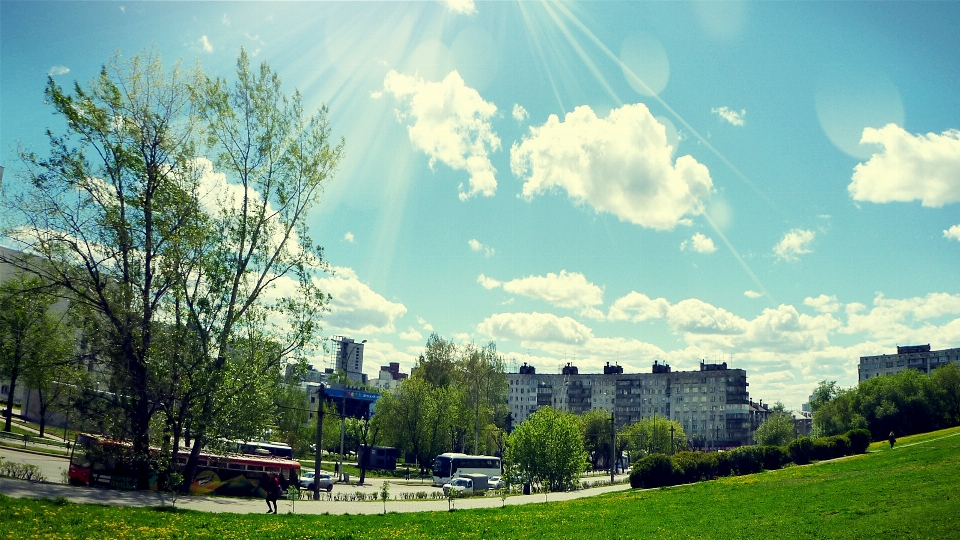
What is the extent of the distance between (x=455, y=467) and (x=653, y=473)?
27585 millimetres

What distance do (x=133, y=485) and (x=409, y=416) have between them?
52.6 m

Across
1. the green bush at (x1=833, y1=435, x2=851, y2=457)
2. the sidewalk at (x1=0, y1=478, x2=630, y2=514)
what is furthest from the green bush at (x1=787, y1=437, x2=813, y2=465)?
the sidewalk at (x1=0, y1=478, x2=630, y2=514)

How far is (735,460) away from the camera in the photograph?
177 ft

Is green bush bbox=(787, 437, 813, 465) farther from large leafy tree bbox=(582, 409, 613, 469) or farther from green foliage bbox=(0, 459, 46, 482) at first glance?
large leafy tree bbox=(582, 409, 613, 469)

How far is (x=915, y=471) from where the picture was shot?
1267 inches

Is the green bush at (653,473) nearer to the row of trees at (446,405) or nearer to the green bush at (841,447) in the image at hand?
the green bush at (841,447)

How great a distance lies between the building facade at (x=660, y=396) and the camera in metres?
160

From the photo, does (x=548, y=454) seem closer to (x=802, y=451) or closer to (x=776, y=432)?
(x=802, y=451)

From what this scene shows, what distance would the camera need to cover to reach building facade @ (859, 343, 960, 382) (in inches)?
6658

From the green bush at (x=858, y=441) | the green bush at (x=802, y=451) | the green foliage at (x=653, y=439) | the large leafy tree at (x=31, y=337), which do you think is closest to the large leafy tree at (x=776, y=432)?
the green foliage at (x=653, y=439)

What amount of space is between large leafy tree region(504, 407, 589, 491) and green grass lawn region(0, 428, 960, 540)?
22363mm

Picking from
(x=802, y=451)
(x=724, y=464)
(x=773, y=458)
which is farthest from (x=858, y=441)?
(x=724, y=464)

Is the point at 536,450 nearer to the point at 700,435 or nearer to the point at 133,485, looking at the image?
the point at 133,485

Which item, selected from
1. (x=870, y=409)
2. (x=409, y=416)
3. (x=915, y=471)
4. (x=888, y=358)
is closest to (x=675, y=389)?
(x=888, y=358)
